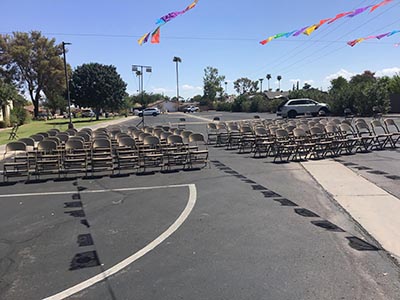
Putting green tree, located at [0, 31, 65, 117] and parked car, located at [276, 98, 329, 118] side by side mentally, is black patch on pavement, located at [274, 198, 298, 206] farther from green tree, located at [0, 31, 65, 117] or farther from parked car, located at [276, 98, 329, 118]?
green tree, located at [0, 31, 65, 117]

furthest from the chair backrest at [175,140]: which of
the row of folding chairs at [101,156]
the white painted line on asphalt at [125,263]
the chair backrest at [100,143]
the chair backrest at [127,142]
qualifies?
the white painted line on asphalt at [125,263]

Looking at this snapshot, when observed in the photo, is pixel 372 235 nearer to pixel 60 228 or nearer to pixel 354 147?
pixel 60 228

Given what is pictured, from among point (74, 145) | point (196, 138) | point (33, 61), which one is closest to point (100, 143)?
point (74, 145)

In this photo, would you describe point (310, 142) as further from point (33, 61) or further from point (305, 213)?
point (33, 61)

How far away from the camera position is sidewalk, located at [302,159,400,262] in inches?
216

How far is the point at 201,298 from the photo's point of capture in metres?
3.80

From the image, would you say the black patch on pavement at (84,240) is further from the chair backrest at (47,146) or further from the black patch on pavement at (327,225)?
the chair backrest at (47,146)

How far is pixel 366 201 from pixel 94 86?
145ft

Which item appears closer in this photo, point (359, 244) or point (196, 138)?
point (359, 244)

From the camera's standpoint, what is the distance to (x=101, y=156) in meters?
11.9

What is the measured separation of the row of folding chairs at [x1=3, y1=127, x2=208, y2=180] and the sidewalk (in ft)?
12.1

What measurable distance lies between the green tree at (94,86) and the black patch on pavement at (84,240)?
144ft

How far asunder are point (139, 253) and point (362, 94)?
32441 mm

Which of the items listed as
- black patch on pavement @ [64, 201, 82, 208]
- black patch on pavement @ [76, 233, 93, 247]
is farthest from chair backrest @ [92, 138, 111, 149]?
black patch on pavement @ [76, 233, 93, 247]
